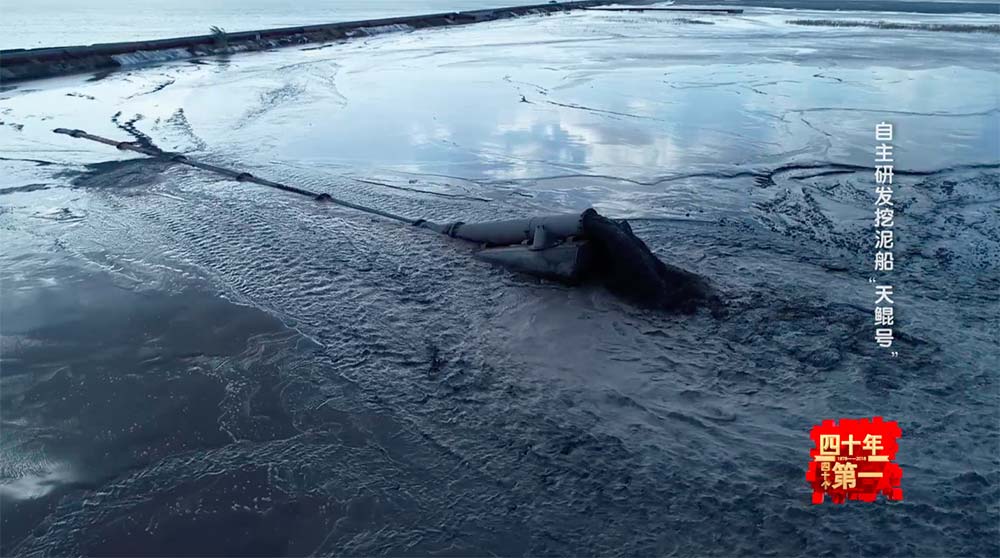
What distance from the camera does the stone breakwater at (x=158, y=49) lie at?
18438 mm

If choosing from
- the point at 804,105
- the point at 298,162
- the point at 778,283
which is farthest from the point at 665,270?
the point at 804,105

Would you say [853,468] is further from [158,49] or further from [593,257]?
[158,49]

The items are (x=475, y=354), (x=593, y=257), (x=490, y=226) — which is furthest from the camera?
(x=490, y=226)

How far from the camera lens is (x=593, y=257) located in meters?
5.95

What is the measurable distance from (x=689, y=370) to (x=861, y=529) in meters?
1.56

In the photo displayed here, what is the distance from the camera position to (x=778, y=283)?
585 centimetres

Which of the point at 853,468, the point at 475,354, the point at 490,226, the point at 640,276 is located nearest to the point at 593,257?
the point at 640,276

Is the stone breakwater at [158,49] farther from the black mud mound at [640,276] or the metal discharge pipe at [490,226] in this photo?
the black mud mound at [640,276]

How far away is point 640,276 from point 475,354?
165 cm

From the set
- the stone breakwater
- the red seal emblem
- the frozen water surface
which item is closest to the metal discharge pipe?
the frozen water surface

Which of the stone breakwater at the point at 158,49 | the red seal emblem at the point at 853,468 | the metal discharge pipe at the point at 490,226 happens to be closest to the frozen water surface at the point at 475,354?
the red seal emblem at the point at 853,468

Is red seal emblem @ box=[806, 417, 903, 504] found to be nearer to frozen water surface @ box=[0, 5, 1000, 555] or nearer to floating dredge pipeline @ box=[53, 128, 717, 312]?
frozen water surface @ box=[0, 5, 1000, 555]

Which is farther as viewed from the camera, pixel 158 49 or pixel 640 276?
pixel 158 49

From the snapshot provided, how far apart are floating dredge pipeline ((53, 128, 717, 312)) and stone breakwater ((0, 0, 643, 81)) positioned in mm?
17858
